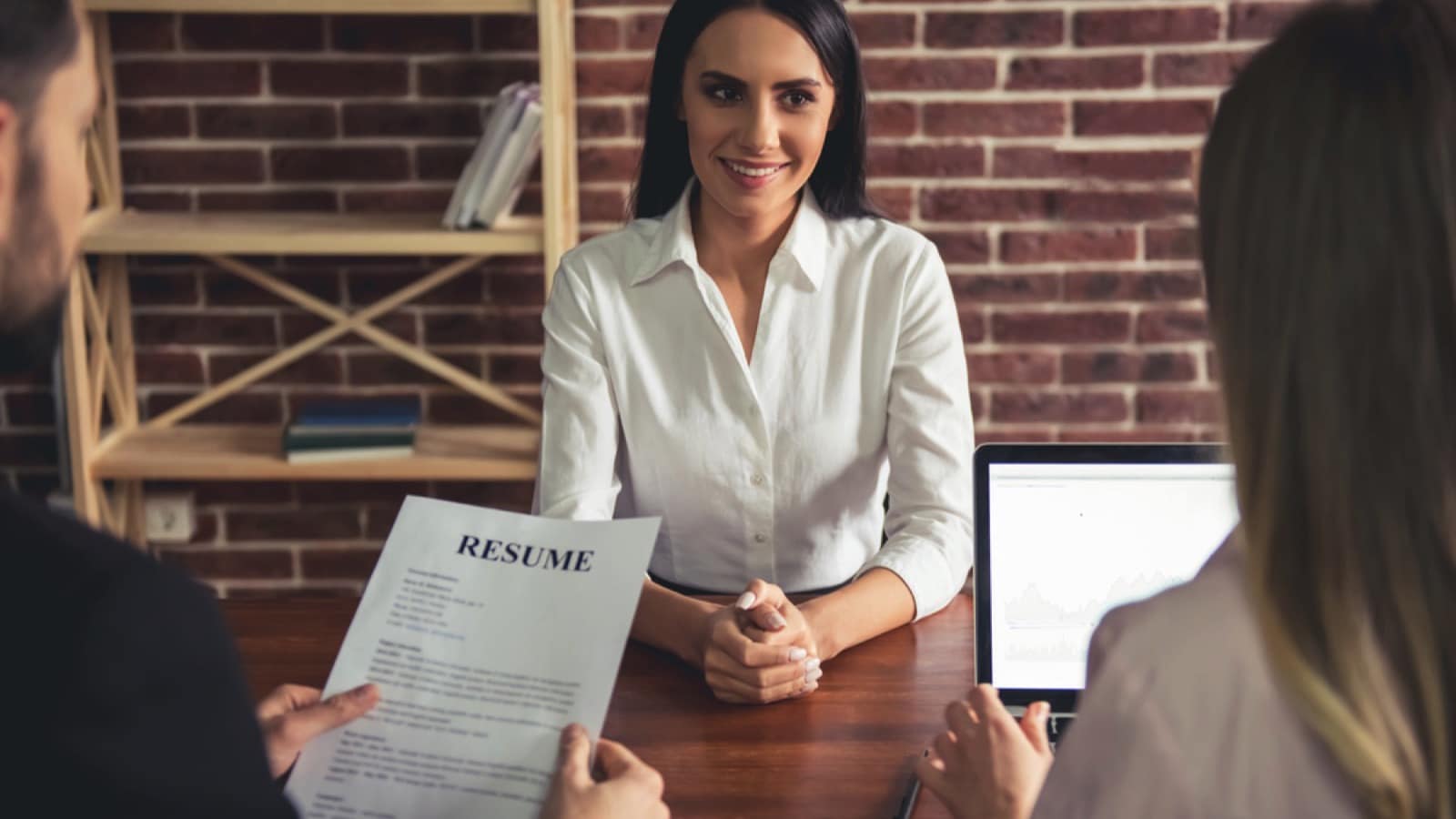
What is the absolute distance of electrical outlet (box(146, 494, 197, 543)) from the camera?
2.84 metres

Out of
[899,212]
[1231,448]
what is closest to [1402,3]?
[1231,448]

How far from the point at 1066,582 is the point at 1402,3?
0.65 m

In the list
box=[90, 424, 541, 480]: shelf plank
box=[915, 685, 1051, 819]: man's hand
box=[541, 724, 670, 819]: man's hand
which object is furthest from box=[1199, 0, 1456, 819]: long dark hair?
box=[90, 424, 541, 480]: shelf plank

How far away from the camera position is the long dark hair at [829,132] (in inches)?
67.8

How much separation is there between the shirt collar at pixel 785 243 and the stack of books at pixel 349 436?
3.13ft

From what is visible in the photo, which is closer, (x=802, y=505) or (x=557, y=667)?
(x=557, y=667)

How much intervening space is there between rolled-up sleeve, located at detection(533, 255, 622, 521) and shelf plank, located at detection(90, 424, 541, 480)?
2.69 feet

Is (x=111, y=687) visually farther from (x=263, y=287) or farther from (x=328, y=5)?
(x=263, y=287)

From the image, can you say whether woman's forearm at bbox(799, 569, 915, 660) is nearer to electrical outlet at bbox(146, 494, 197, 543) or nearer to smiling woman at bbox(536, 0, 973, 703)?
smiling woman at bbox(536, 0, 973, 703)

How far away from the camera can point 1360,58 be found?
660 mm

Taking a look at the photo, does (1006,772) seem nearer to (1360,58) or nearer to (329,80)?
(1360,58)

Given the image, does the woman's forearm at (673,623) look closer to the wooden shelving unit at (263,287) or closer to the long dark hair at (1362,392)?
the long dark hair at (1362,392)

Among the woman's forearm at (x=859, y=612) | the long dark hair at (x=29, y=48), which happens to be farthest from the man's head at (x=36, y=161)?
the woman's forearm at (x=859, y=612)

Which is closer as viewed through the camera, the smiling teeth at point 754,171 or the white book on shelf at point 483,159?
the smiling teeth at point 754,171
